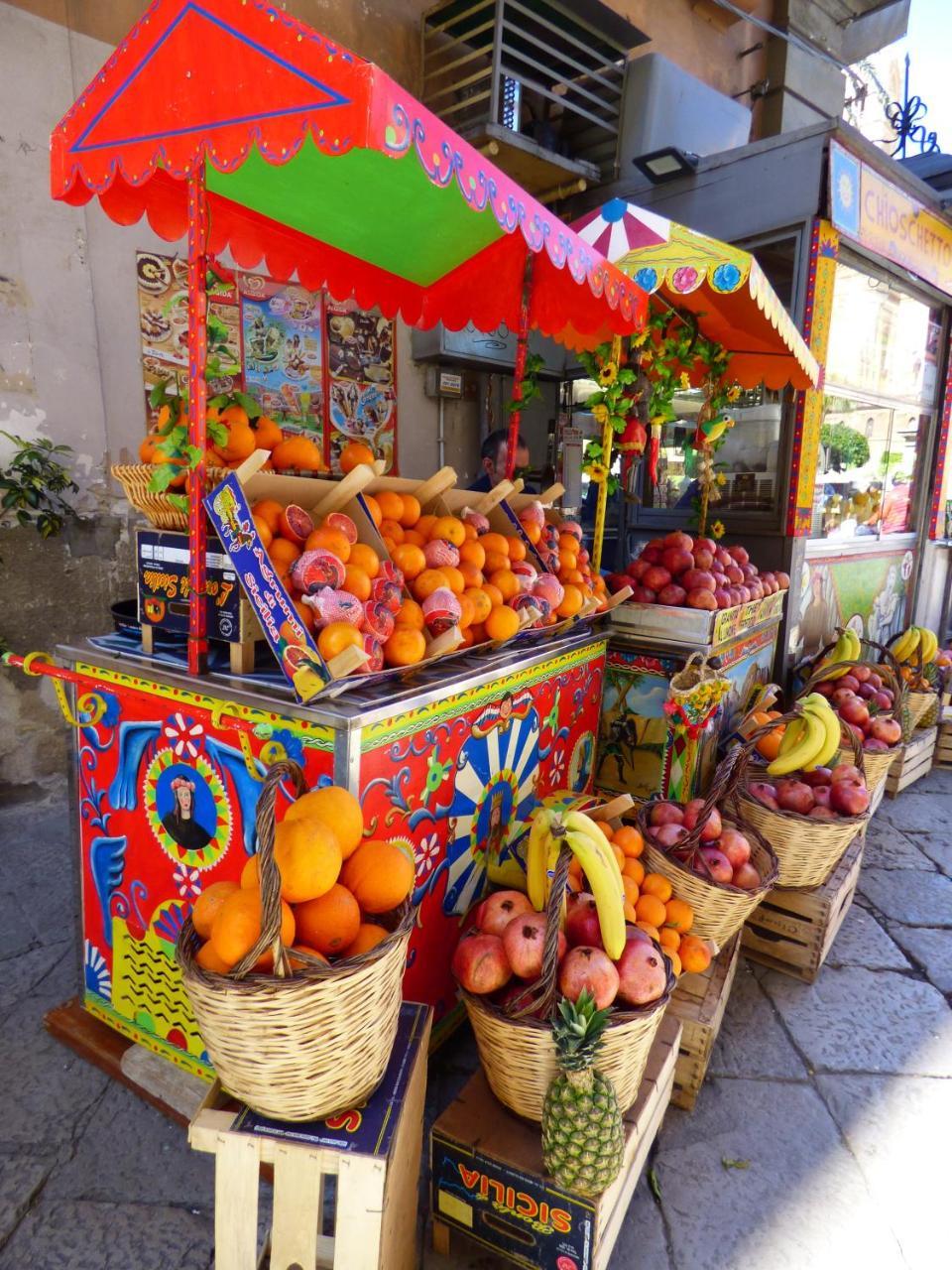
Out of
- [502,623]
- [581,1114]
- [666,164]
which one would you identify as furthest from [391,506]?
[666,164]

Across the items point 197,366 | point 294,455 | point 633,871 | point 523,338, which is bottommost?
point 633,871

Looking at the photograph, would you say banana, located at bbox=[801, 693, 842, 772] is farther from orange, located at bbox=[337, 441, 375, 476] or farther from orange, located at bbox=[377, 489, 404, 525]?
orange, located at bbox=[337, 441, 375, 476]

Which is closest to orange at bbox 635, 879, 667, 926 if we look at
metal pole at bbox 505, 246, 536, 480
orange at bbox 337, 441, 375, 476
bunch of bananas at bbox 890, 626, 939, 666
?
orange at bbox 337, 441, 375, 476

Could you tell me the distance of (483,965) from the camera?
182 cm

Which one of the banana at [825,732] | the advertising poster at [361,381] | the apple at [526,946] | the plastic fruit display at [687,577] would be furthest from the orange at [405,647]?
the advertising poster at [361,381]

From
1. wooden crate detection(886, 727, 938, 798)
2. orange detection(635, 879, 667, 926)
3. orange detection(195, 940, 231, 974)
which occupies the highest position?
orange detection(195, 940, 231, 974)

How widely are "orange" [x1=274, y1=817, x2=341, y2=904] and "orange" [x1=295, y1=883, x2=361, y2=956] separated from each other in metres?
0.03

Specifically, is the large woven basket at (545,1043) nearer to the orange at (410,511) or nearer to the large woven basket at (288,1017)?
the large woven basket at (288,1017)

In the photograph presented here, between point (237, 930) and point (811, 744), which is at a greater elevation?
point (237, 930)

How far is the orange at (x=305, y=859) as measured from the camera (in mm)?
1395

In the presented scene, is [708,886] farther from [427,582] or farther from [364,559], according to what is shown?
[364,559]

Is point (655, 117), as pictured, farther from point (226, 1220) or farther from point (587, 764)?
point (226, 1220)

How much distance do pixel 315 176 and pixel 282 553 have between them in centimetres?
149

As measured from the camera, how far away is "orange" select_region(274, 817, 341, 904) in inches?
54.9
